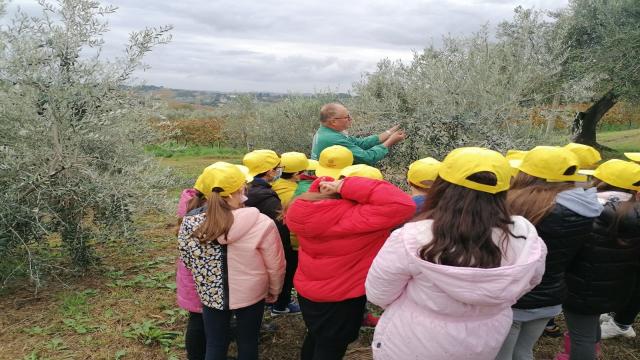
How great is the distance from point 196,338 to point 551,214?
2445mm

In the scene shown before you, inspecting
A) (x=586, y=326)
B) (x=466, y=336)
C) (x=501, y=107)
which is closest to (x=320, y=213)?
(x=466, y=336)

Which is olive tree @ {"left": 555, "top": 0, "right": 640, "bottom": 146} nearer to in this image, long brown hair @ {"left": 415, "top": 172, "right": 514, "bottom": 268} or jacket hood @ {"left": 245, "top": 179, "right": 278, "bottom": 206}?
jacket hood @ {"left": 245, "top": 179, "right": 278, "bottom": 206}

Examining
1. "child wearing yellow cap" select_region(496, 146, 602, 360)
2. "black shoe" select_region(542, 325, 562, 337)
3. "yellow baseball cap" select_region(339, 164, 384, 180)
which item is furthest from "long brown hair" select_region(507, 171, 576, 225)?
"black shoe" select_region(542, 325, 562, 337)

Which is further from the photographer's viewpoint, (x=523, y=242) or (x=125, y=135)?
(x=125, y=135)

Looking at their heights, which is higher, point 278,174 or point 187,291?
point 278,174

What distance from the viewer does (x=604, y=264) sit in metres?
2.84

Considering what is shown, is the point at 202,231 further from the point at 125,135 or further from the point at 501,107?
the point at 501,107

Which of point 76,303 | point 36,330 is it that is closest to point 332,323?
point 36,330

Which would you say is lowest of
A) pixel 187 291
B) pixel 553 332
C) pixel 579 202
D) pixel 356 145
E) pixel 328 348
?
pixel 553 332

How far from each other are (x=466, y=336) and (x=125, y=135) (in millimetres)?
4257

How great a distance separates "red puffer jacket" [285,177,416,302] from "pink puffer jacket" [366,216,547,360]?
373 millimetres

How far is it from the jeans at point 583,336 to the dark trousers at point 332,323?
1.46 meters

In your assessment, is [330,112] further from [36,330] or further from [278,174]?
[36,330]

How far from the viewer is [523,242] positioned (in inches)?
75.9
